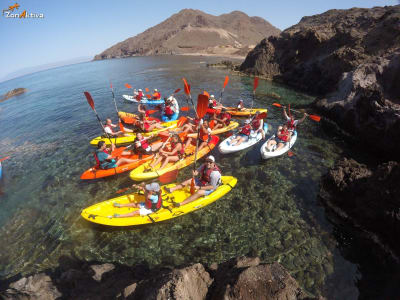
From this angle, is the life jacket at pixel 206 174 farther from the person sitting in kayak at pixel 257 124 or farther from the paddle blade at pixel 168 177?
the person sitting in kayak at pixel 257 124

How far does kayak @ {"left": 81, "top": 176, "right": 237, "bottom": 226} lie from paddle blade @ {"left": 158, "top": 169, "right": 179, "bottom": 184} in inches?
14.6

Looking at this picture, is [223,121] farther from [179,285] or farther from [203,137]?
[179,285]

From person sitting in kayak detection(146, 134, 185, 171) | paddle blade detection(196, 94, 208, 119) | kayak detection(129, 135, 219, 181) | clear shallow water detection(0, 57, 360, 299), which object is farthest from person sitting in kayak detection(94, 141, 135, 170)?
paddle blade detection(196, 94, 208, 119)

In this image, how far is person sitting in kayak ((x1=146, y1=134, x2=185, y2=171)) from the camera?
9.42 m

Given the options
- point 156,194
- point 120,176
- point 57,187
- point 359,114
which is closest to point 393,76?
point 359,114

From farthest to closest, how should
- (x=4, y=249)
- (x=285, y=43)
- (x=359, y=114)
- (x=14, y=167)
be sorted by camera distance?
(x=285, y=43) < (x=359, y=114) < (x=14, y=167) < (x=4, y=249)

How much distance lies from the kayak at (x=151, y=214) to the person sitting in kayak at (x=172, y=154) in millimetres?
1641

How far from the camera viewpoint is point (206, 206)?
25.5 ft

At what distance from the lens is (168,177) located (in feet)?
28.2

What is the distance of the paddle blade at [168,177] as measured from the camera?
8461 millimetres

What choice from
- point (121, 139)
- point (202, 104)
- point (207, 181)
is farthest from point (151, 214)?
point (121, 139)

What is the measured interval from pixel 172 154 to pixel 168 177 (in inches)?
54.3

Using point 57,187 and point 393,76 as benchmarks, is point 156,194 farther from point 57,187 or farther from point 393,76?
point 393,76

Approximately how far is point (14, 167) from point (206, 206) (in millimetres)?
11261
